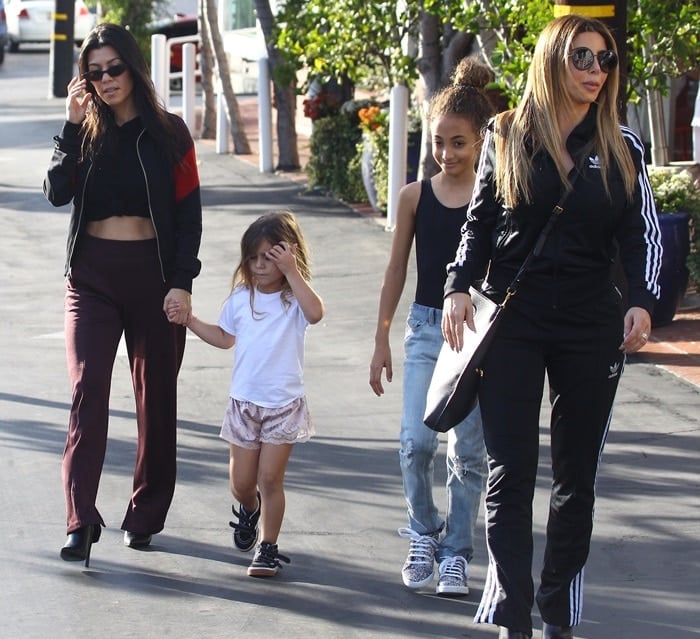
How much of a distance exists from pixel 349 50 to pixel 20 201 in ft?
12.8

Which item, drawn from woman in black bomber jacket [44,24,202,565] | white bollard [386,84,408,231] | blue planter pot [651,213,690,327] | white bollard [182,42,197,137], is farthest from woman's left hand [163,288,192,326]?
white bollard [182,42,197,137]

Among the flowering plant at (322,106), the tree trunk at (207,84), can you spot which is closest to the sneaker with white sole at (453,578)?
the flowering plant at (322,106)

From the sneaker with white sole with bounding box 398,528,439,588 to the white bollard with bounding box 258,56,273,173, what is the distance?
12.8 m

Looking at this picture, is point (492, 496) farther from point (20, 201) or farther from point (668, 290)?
point (20, 201)

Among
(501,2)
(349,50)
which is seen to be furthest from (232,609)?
(349,50)

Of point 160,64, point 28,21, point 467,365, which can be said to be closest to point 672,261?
point 467,365

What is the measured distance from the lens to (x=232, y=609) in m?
5.09

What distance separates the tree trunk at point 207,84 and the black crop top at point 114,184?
1616 cm

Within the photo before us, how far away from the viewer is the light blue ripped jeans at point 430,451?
510 cm

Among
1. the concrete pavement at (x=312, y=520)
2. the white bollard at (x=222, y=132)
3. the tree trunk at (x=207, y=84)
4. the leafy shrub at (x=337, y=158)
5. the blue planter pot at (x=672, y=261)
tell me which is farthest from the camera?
the tree trunk at (x=207, y=84)

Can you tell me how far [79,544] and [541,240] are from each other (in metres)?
2.15

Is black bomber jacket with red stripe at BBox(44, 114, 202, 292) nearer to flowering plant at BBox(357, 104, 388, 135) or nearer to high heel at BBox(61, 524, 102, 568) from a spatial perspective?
high heel at BBox(61, 524, 102, 568)

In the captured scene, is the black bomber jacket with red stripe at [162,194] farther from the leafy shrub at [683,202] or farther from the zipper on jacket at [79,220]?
the leafy shrub at [683,202]

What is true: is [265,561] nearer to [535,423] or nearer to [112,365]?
[112,365]
